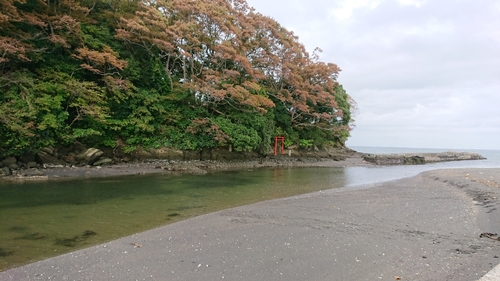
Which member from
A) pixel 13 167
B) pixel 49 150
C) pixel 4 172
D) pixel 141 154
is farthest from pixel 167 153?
pixel 4 172

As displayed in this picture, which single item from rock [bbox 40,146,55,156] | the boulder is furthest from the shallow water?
the boulder

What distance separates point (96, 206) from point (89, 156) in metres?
10.8

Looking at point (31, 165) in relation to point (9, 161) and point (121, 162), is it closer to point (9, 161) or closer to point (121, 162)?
point (9, 161)

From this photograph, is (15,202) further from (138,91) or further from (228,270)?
(138,91)

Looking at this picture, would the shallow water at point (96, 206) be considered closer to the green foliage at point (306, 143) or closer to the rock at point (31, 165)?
the rock at point (31, 165)

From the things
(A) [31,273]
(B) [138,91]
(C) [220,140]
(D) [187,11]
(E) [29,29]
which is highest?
(D) [187,11]

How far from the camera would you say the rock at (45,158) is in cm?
1703

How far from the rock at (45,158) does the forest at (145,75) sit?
39.8 inches

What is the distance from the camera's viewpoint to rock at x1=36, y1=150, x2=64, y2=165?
671 inches

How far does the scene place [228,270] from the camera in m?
4.55

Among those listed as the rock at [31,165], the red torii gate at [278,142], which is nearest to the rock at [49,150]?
the rock at [31,165]

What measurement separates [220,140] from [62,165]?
10685mm

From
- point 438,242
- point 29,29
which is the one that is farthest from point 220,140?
point 438,242

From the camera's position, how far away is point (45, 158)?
17297mm
